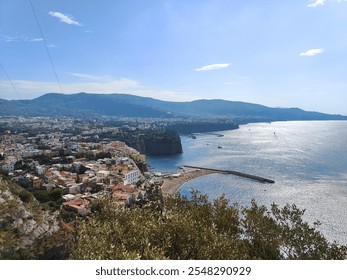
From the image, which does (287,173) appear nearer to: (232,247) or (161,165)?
(161,165)

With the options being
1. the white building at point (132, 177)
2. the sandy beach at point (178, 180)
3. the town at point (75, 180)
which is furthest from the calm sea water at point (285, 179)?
the town at point (75, 180)

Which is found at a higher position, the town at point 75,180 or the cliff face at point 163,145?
the town at point 75,180

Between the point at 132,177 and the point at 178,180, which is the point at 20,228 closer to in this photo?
the point at 132,177

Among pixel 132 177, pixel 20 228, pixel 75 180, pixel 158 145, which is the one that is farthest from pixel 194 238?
pixel 158 145

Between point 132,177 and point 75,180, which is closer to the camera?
point 75,180

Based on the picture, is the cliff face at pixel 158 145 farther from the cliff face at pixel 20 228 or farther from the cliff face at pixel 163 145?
the cliff face at pixel 20 228

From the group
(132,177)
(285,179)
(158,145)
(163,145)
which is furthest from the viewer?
(158,145)
